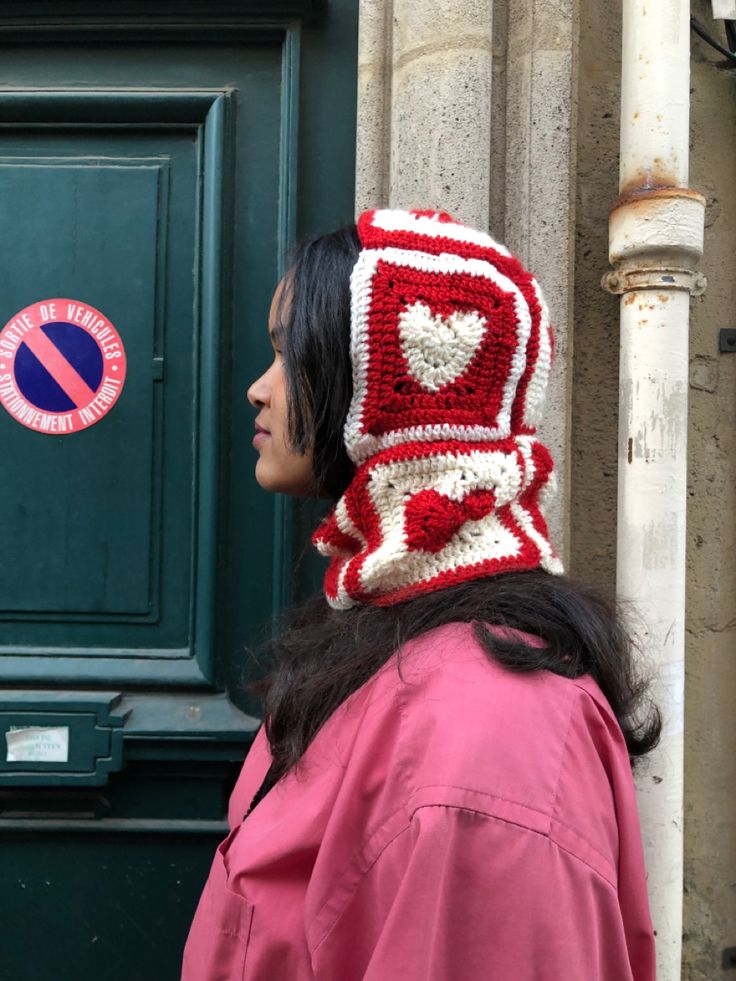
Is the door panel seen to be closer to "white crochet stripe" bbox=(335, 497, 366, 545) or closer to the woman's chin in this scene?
the woman's chin

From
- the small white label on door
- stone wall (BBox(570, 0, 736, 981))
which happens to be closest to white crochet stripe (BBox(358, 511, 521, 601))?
stone wall (BBox(570, 0, 736, 981))

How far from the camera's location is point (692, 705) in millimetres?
1841

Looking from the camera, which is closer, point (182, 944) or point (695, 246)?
point (695, 246)

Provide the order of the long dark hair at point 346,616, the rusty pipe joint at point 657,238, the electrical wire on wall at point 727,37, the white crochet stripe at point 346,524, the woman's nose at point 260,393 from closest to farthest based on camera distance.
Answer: the long dark hair at point 346,616 → the white crochet stripe at point 346,524 → the woman's nose at point 260,393 → the rusty pipe joint at point 657,238 → the electrical wire on wall at point 727,37

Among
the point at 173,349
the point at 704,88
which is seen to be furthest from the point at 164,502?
the point at 704,88

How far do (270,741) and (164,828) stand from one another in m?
0.74

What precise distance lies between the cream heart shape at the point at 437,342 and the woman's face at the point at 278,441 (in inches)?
8.9

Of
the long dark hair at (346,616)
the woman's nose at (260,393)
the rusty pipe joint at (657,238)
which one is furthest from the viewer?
the rusty pipe joint at (657,238)

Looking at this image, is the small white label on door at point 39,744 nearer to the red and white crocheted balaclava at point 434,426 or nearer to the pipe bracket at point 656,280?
the red and white crocheted balaclava at point 434,426

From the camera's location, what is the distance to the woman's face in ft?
4.17

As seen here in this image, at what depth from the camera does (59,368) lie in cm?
185

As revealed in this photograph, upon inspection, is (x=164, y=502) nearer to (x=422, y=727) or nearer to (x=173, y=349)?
(x=173, y=349)

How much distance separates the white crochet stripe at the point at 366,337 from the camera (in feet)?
3.72

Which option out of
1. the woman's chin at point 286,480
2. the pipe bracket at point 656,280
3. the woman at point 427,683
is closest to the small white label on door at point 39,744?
the woman at point 427,683
